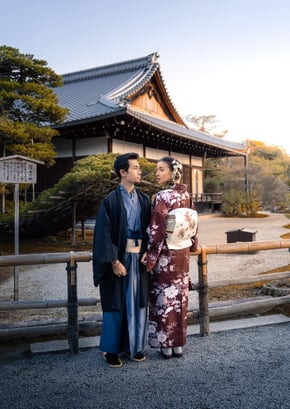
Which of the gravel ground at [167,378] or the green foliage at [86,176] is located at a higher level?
the green foliage at [86,176]

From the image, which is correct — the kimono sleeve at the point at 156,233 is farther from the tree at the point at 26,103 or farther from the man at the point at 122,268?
the tree at the point at 26,103

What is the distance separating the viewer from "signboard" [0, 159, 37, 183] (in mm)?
5313

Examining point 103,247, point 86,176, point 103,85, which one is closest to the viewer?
point 103,247

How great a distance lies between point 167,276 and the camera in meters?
2.64

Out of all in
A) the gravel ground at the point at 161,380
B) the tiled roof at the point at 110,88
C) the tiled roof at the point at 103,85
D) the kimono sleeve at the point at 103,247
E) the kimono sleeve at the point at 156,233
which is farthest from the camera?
the tiled roof at the point at 103,85

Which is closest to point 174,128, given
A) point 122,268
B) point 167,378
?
point 122,268

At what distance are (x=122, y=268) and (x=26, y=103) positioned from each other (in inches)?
294

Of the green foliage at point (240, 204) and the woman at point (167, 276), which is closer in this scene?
the woman at point (167, 276)

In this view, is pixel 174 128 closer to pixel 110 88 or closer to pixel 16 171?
pixel 110 88

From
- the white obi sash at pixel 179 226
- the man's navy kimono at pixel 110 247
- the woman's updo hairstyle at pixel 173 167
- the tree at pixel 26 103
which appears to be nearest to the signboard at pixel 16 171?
the tree at pixel 26 103

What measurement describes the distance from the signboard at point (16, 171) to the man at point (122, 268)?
10.5ft

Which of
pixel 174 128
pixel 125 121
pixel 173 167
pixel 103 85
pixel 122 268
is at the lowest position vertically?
pixel 122 268

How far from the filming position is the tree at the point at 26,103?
8.34m

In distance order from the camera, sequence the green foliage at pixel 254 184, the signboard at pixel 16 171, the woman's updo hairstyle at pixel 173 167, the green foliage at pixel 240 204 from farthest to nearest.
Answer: the green foliage at pixel 254 184 → the green foliage at pixel 240 204 → the signboard at pixel 16 171 → the woman's updo hairstyle at pixel 173 167
